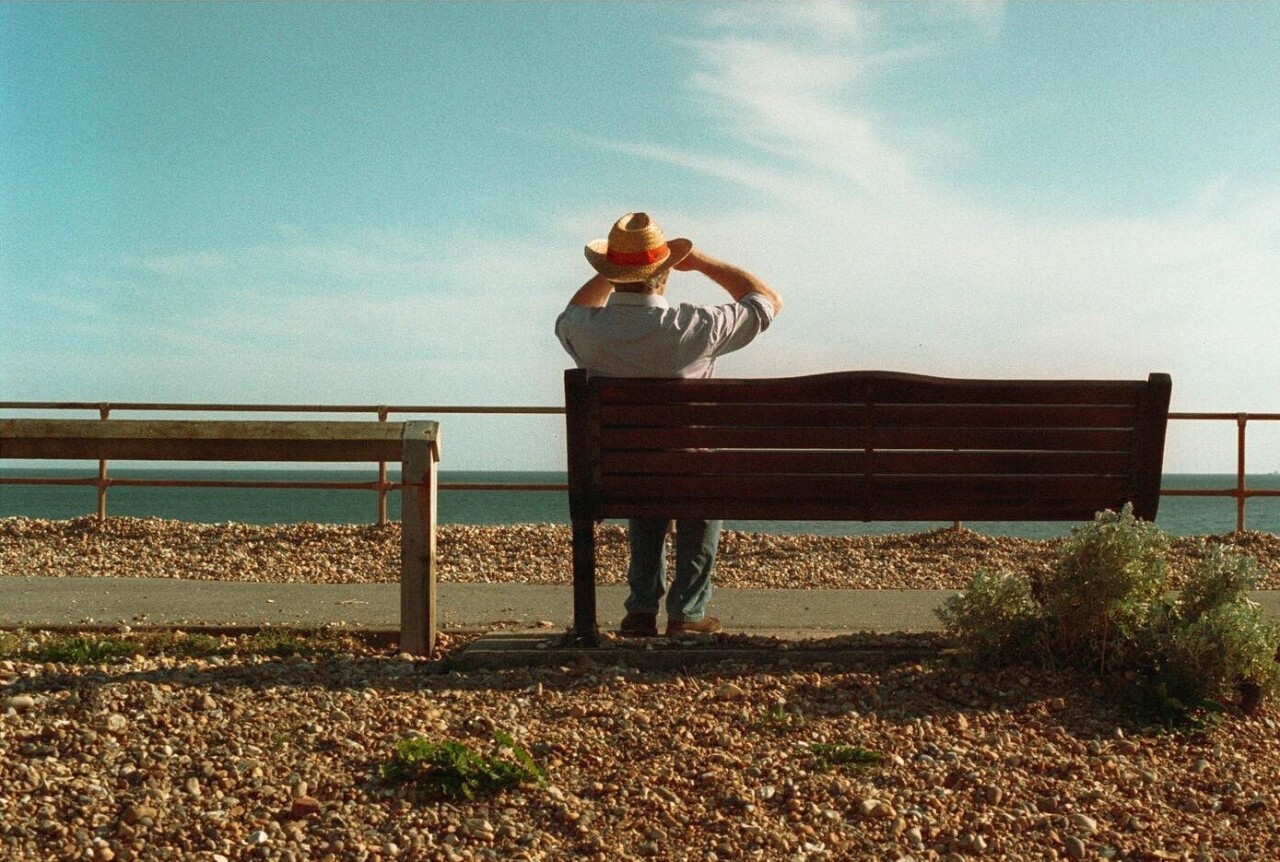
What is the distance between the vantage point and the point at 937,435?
188 inches

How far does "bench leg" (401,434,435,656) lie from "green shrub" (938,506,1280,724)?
6.05 ft

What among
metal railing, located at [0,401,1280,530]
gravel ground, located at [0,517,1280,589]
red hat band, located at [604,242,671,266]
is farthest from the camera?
metal railing, located at [0,401,1280,530]

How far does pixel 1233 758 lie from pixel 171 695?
10.1 ft

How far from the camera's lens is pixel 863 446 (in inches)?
187

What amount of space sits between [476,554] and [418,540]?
621 centimetres

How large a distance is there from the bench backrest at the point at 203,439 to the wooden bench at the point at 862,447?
865mm

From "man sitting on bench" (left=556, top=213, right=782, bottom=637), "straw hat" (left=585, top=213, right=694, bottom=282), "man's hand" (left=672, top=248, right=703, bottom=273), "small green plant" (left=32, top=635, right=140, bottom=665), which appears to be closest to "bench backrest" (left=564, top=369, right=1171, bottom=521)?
"man sitting on bench" (left=556, top=213, right=782, bottom=637)

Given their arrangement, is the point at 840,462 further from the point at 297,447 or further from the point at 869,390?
the point at 297,447

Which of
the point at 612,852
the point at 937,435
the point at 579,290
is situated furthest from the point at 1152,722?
the point at 579,290

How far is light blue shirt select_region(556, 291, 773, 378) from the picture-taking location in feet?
16.3

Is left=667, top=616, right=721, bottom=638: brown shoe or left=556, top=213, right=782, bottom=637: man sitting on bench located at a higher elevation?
left=556, top=213, right=782, bottom=637: man sitting on bench

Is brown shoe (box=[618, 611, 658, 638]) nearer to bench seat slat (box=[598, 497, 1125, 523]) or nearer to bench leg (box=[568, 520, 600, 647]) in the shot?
bench leg (box=[568, 520, 600, 647])

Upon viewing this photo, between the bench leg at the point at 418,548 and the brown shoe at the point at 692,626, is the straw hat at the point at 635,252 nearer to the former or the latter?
the bench leg at the point at 418,548

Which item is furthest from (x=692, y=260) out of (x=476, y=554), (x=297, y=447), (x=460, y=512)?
(x=460, y=512)
